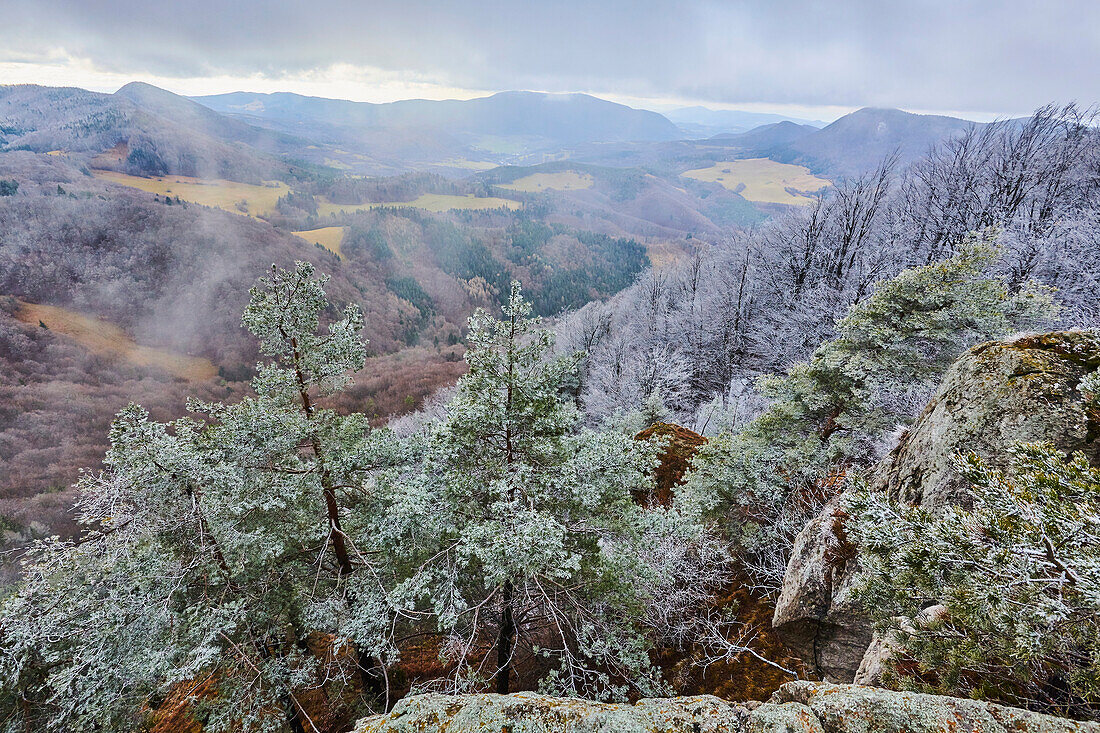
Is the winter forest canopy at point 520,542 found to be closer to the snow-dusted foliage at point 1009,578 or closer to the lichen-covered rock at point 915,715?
the snow-dusted foliage at point 1009,578

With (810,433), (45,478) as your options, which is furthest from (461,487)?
(45,478)

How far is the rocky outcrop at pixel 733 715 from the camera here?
2482 millimetres

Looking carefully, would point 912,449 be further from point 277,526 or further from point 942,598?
point 277,526

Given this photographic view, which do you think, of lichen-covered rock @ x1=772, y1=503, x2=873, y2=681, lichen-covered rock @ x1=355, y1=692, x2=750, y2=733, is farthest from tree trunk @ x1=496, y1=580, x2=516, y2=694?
Result: lichen-covered rock @ x1=772, y1=503, x2=873, y2=681

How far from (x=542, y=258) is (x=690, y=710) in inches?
6063

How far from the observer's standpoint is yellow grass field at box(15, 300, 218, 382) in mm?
80062

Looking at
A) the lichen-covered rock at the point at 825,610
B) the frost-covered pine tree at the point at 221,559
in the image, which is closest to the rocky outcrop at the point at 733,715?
the frost-covered pine tree at the point at 221,559

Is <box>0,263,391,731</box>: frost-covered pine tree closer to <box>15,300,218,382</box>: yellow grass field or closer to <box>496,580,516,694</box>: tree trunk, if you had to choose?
<box>496,580,516,694</box>: tree trunk

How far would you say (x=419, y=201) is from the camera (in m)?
197

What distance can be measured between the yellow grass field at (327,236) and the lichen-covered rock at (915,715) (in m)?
154

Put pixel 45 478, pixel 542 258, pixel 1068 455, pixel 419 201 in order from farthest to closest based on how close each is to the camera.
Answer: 1. pixel 419 201
2. pixel 542 258
3. pixel 45 478
4. pixel 1068 455

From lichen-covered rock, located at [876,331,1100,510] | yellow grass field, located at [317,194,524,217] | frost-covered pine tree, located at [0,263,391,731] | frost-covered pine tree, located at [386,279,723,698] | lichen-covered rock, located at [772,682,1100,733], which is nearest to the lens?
lichen-covered rock, located at [772,682,1100,733]

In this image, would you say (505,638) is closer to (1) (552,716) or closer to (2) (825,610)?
(1) (552,716)

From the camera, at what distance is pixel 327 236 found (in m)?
147
